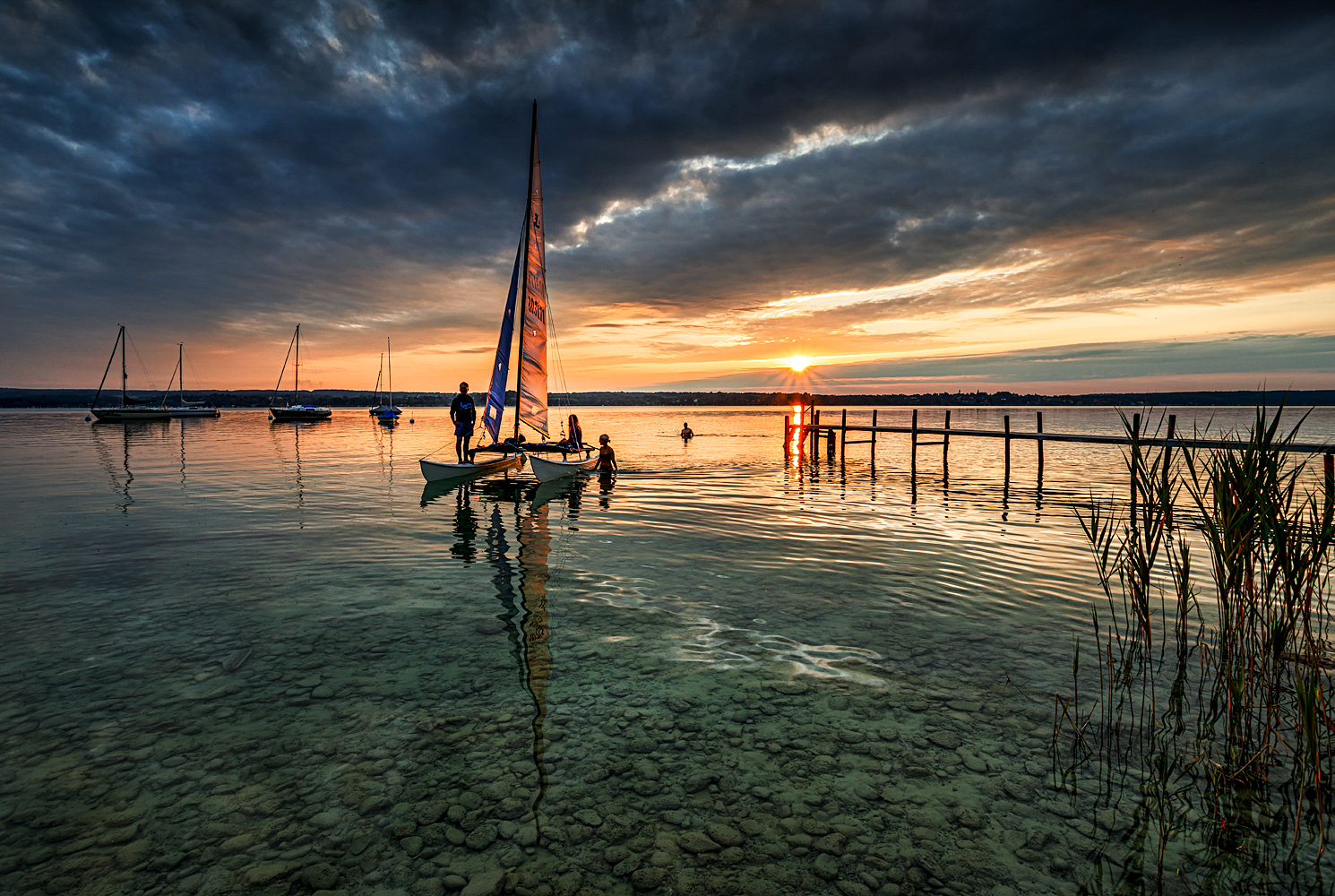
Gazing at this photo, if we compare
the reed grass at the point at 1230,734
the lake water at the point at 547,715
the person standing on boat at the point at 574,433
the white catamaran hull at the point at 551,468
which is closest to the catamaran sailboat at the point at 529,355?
the white catamaran hull at the point at 551,468

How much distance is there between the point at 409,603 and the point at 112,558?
7601 millimetres

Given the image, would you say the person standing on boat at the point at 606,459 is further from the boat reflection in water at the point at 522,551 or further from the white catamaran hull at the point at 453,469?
the white catamaran hull at the point at 453,469

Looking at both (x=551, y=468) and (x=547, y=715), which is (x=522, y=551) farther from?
(x=551, y=468)

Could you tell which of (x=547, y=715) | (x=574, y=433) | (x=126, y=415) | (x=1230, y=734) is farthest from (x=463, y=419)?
→ (x=126, y=415)

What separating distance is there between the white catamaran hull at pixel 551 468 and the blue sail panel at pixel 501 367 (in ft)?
6.60

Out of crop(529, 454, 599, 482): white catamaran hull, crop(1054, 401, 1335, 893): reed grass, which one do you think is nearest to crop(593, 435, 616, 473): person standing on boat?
crop(529, 454, 599, 482): white catamaran hull

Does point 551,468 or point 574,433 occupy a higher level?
point 574,433

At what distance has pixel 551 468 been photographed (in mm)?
22375

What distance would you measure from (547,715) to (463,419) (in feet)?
61.3

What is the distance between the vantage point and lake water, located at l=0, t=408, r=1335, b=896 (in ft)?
13.4

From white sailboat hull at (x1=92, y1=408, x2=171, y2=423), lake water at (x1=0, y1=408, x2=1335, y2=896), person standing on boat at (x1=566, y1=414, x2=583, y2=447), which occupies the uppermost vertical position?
white sailboat hull at (x1=92, y1=408, x2=171, y2=423)

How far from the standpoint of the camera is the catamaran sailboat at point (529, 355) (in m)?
22.3

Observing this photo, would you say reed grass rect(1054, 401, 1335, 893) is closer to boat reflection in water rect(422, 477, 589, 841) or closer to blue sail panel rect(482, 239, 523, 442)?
boat reflection in water rect(422, 477, 589, 841)

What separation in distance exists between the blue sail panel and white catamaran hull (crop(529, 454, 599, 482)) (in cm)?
201
